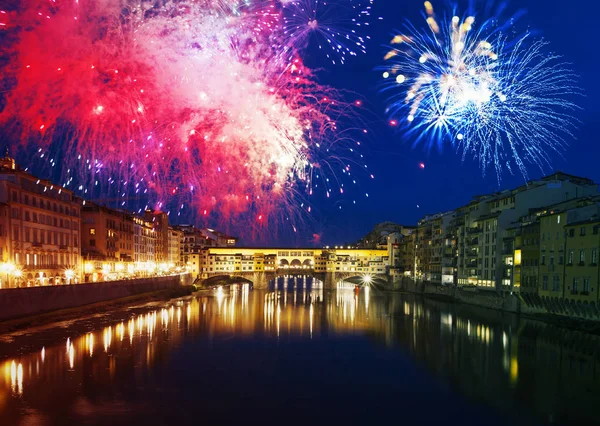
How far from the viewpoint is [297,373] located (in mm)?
26734

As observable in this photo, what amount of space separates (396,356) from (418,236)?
58.2 metres

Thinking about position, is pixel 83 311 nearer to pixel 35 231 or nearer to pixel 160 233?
pixel 35 231

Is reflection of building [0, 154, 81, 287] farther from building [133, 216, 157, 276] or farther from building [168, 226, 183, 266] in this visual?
building [168, 226, 183, 266]

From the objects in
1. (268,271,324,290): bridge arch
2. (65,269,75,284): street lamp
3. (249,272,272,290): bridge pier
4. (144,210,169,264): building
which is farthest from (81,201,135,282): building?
(268,271,324,290): bridge arch

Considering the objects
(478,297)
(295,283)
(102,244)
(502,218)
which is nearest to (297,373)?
(502,218)

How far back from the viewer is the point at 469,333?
130 ft

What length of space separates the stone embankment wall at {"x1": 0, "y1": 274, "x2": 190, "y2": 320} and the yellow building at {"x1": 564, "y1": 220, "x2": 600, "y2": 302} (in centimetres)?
3873

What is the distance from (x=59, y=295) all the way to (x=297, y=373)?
25125 mm

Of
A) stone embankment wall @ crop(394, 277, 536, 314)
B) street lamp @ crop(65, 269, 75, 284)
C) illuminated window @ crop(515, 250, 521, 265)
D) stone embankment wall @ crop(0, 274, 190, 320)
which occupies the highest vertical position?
illuminated window @ crop(515, 250, 521, 265)

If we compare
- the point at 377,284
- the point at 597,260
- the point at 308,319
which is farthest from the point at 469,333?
the point at 377,284

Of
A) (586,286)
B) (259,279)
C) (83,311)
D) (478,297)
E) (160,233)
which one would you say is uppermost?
(160,233)

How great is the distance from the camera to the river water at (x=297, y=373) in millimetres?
19891

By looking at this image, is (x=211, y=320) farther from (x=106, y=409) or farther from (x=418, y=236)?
(x=418, y=236)

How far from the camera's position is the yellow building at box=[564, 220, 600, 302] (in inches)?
1426
